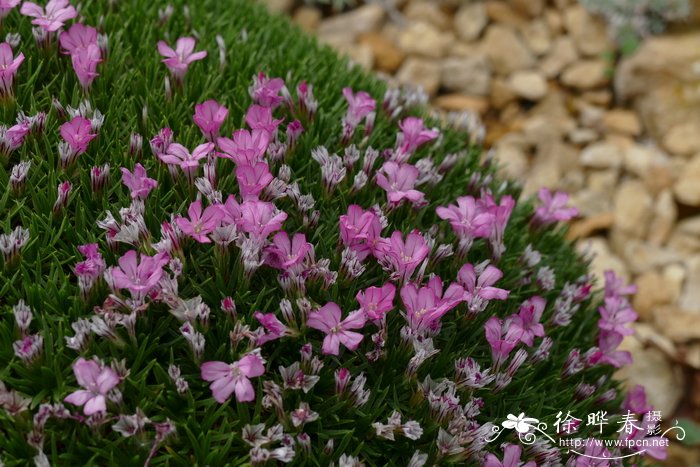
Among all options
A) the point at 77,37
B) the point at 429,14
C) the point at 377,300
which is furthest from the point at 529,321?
the point at 429,14

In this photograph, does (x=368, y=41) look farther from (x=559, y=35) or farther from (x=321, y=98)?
(x=321, y=98)

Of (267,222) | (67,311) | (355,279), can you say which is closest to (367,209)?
(355,279)

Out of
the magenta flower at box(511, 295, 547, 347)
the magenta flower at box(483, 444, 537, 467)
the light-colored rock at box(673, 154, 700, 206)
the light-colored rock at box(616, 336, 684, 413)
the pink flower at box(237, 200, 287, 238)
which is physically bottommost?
the light-colored rock at box(616, 336, 684, 413)

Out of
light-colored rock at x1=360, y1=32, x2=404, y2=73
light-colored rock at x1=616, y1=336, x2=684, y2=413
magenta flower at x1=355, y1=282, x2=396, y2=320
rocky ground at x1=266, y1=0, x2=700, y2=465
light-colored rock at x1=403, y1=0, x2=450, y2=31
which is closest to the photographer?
magenta flower at x1=355, y1=282, x2=396, y2=320

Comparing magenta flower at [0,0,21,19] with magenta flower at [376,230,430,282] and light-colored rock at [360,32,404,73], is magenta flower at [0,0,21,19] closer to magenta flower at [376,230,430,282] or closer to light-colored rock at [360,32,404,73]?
magenta flower at [376,230,430,282]

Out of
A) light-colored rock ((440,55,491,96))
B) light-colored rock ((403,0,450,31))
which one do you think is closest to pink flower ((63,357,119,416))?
light-colored rock ((440,55,491,96))

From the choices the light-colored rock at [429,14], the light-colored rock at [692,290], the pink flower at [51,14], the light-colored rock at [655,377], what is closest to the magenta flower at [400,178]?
the pink flower at [51,14]
